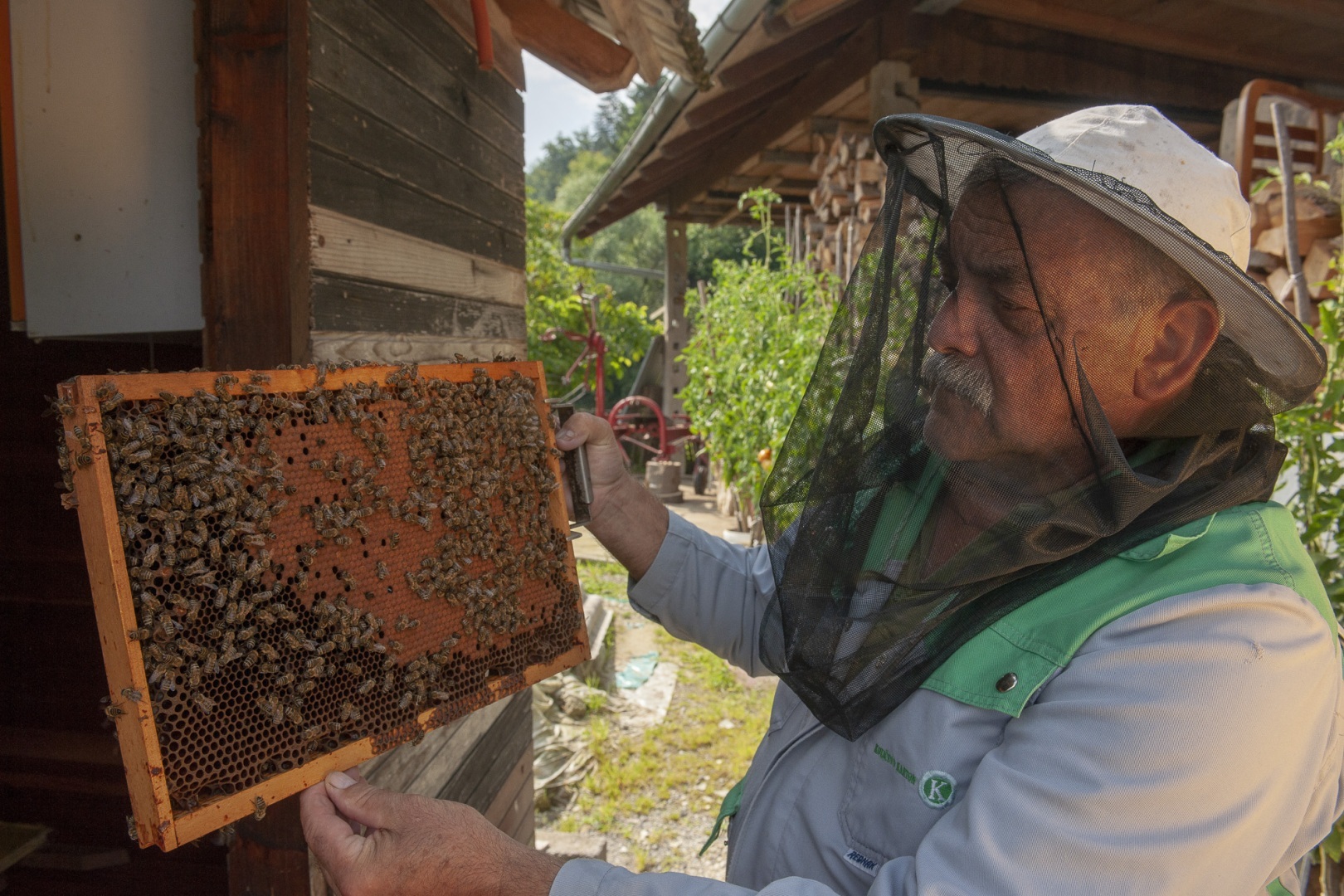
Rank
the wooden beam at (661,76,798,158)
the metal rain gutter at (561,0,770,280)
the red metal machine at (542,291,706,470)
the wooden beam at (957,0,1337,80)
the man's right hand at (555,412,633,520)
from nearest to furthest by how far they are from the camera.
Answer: the man's right hand at (555,412,633,520), the metal rain gutter at (561,0,770,280), the wooden beam at (957,0,1337,80), the wooden beam at (661,76,798,158), the red metal machine at (542,291,706,470)

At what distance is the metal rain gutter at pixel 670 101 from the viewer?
4.09 meters

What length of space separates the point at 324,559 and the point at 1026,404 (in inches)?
44.3

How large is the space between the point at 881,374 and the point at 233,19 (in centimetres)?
147

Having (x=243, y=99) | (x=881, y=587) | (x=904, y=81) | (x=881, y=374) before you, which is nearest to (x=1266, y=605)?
(x=881, y=587)

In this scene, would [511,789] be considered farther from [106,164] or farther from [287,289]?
[106,164]

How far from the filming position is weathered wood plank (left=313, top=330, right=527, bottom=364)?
1723mm

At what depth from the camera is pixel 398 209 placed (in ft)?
6.59

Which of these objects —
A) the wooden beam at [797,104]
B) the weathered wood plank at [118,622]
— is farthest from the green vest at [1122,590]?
the wooden beam at [797,104]

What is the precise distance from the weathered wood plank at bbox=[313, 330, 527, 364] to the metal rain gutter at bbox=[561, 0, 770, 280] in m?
1.72

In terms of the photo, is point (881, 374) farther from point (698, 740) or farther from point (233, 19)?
point (698, 740)

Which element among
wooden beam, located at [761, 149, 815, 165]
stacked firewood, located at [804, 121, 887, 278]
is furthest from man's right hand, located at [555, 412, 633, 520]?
wooden beam, located at [761, 149, 815, 165]

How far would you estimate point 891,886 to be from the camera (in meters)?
1.09

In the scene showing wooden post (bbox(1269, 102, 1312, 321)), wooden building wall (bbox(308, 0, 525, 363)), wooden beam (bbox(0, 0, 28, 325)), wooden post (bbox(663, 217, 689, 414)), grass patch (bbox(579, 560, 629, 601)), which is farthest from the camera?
wooden post (bbox(663, 217, 689, 414))

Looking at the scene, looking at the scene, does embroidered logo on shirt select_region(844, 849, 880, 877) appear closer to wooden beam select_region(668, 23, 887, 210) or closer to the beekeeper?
the beekeeper
